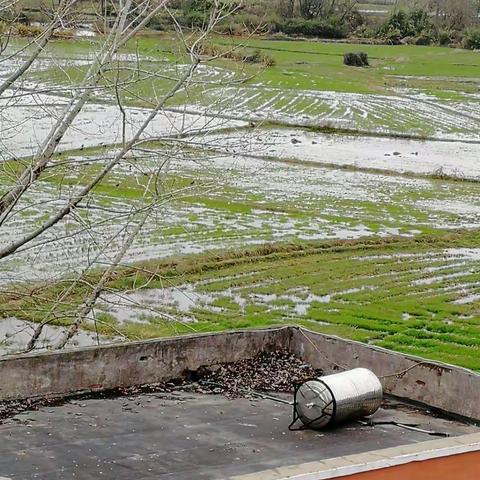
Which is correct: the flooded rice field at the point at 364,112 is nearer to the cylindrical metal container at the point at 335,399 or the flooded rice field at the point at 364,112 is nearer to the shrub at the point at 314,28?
the shrub at the point at 314,28

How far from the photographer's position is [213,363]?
1015cm

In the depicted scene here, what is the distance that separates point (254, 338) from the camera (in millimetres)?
10539

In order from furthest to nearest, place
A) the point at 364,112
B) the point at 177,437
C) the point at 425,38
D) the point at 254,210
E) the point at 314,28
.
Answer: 1. the point at 425,38
2. the point at 314,28
3. the point at 364,112
4. the point at 254,210
5. the point at 177,437

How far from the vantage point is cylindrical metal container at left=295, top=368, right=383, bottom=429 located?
8.12 m

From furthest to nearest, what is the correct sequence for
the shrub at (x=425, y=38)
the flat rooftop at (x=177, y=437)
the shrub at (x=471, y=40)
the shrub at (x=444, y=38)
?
1. the shrub at (x=425, y=38)
2. the shrub at (x=444, y=38)
3. the shrub at (x=471, y=40)
4. the flat rooftop at (x=177, y=437)

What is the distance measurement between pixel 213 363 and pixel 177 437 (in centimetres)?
230

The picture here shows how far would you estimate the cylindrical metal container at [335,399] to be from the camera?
26.7 ft

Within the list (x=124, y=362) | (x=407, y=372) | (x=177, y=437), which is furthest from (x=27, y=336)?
Answer: (x=177, y=437)

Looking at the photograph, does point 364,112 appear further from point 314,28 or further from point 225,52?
point 225,52

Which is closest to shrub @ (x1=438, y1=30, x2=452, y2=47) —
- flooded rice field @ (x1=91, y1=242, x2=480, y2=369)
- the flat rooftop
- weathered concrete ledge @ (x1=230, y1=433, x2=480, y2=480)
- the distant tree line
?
the distant tree line

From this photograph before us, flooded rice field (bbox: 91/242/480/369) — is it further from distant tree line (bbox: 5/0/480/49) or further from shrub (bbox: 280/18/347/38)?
shrub (bbox: 280/18/347/38)

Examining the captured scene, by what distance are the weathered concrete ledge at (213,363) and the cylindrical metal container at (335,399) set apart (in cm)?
101

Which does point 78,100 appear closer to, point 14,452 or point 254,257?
point 14,452

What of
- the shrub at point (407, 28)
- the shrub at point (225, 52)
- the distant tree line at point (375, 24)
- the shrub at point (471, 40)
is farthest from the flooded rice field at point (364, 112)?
the shrub at point (407, 28)
